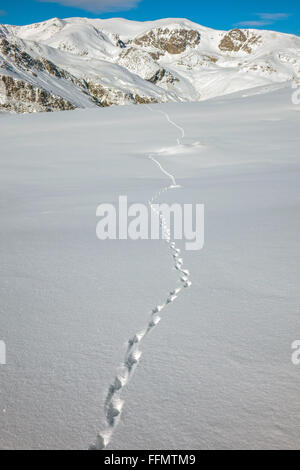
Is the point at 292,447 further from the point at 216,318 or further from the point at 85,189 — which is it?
the point at 85,189

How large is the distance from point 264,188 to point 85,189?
380 cm

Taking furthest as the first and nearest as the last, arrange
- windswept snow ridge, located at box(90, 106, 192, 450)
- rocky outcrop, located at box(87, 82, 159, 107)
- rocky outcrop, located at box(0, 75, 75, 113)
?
rocky outcrop, located at box(87, 82, 159, 107) → rocky outcrop, located at box(0, 75, 75, 113) → windswept snow ridge, located at box(90, 106, 192, 450)

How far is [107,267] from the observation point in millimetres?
4121

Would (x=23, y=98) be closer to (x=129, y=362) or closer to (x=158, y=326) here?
(x=158, y=326)

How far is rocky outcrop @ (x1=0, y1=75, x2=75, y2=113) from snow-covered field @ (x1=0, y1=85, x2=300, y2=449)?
128m

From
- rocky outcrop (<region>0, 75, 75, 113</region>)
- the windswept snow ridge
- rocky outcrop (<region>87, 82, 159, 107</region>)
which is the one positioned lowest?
the windswept snow ridge

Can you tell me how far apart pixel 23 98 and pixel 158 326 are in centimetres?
13919

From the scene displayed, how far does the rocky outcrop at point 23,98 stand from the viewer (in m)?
123

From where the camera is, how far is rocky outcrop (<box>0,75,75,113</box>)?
403ft

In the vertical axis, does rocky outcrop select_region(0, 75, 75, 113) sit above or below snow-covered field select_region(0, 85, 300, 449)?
above

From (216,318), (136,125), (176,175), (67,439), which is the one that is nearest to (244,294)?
(216,318)

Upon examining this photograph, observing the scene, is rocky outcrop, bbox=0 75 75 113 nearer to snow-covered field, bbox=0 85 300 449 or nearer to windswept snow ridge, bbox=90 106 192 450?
snow-covered field, bbox=0 85 300 449

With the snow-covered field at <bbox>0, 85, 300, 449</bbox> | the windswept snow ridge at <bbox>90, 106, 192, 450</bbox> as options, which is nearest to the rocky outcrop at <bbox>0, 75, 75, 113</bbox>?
the snow-covered field at <bbox>0, 85, 300, 449</bbox>

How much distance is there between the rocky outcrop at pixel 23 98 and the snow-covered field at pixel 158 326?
128486mm
